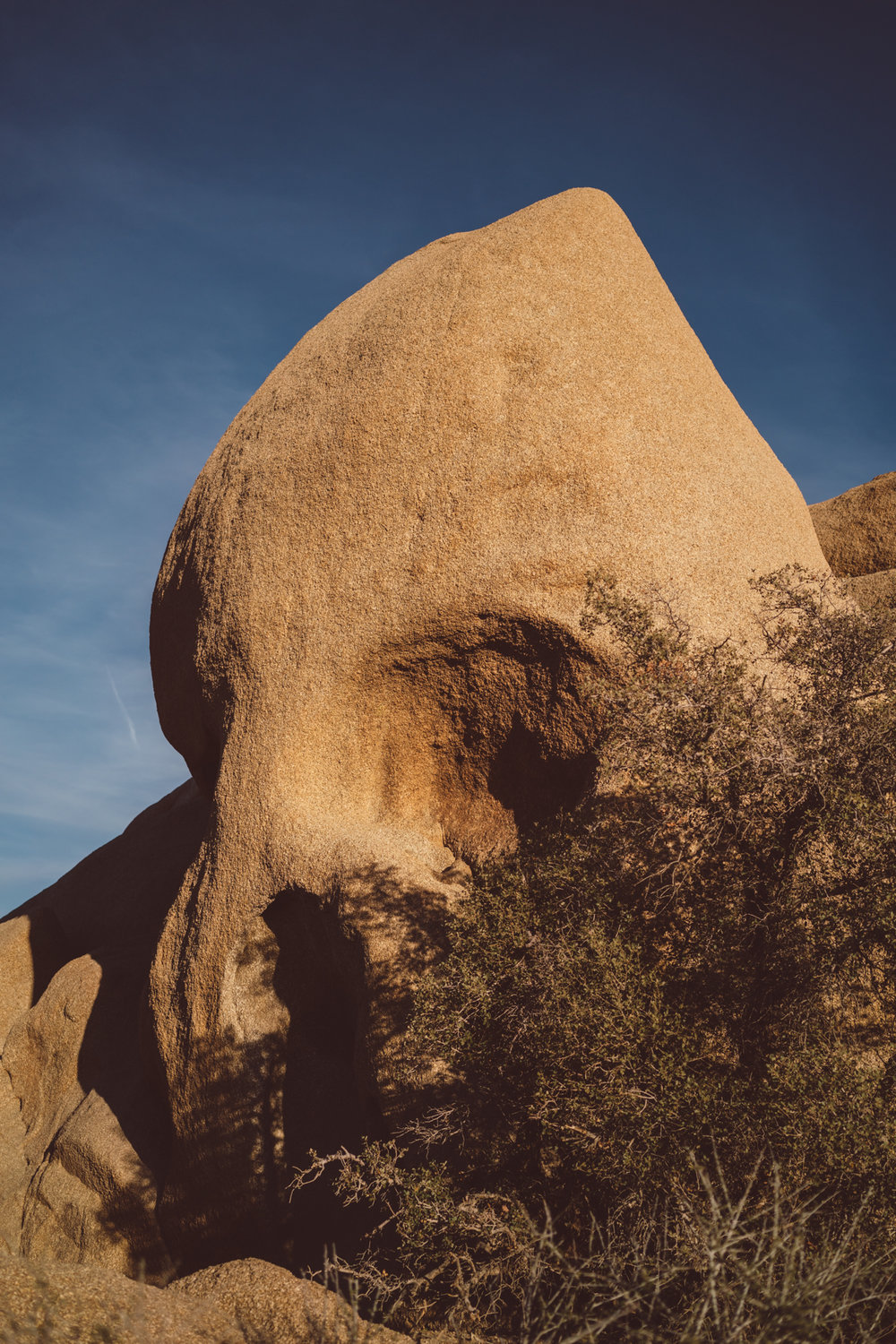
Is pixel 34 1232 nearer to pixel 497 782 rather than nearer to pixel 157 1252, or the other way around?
pixel 157 1252

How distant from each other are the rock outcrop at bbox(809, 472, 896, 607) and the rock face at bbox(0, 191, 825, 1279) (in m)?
5.93

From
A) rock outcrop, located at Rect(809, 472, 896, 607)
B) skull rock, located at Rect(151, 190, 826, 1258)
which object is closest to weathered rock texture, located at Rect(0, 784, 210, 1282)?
skull rock, located at Rect(151, 190, 826, 1258)

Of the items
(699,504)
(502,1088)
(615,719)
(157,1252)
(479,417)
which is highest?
(479,417)

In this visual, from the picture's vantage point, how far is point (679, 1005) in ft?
21.4

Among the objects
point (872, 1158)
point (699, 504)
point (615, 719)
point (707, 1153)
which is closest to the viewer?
point (872, 1158)

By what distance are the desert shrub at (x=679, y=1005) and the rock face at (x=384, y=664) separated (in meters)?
1.69

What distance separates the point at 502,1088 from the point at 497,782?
12.7ft

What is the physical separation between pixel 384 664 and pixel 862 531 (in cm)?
1113

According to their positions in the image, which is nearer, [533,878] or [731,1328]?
[731,1328]

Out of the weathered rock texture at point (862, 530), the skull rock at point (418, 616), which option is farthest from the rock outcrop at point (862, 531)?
the skull rock at point (418, 616)

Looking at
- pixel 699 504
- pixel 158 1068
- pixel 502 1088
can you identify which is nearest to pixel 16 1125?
pixel 158 1068

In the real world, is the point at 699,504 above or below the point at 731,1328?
above

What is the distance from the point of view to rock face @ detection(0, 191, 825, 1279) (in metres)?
9.43

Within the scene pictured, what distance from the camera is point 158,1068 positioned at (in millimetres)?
10703
